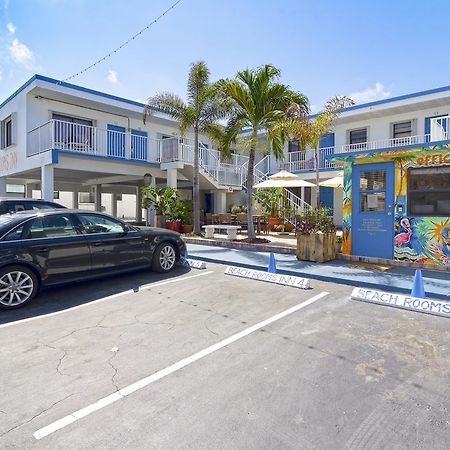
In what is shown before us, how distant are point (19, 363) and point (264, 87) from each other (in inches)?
384

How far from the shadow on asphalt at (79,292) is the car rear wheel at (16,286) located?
12cm

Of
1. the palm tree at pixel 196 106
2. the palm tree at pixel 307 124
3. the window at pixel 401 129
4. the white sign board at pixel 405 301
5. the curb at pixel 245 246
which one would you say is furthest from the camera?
the window at pixel 401 129

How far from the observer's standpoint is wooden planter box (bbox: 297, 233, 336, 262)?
8.15 metres

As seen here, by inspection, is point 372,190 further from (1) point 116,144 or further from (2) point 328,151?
(1) point 116,144

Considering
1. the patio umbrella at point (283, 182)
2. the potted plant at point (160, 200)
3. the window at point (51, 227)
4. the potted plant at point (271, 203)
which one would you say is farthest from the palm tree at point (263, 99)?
the window at point (51, 227)

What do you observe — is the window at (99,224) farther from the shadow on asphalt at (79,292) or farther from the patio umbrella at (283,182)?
the patio umbrella at (283,182)

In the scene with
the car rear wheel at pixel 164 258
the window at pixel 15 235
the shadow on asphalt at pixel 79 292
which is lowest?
the shadow on asphalt at pixel 79 292

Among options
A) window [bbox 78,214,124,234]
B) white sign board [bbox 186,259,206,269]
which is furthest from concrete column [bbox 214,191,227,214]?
window [bbox 78,214,124,234]

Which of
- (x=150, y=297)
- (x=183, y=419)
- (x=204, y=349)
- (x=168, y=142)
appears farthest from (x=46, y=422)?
(x=168, y=142)

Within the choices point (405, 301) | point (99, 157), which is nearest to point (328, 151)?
point (99, 157)

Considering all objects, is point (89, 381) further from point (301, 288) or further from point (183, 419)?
point (301, 288)

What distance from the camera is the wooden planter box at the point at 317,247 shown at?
321 inches

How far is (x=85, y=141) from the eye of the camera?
568 inches

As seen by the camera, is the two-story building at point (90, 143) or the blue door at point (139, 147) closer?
the two-story building at point (90, 143)
